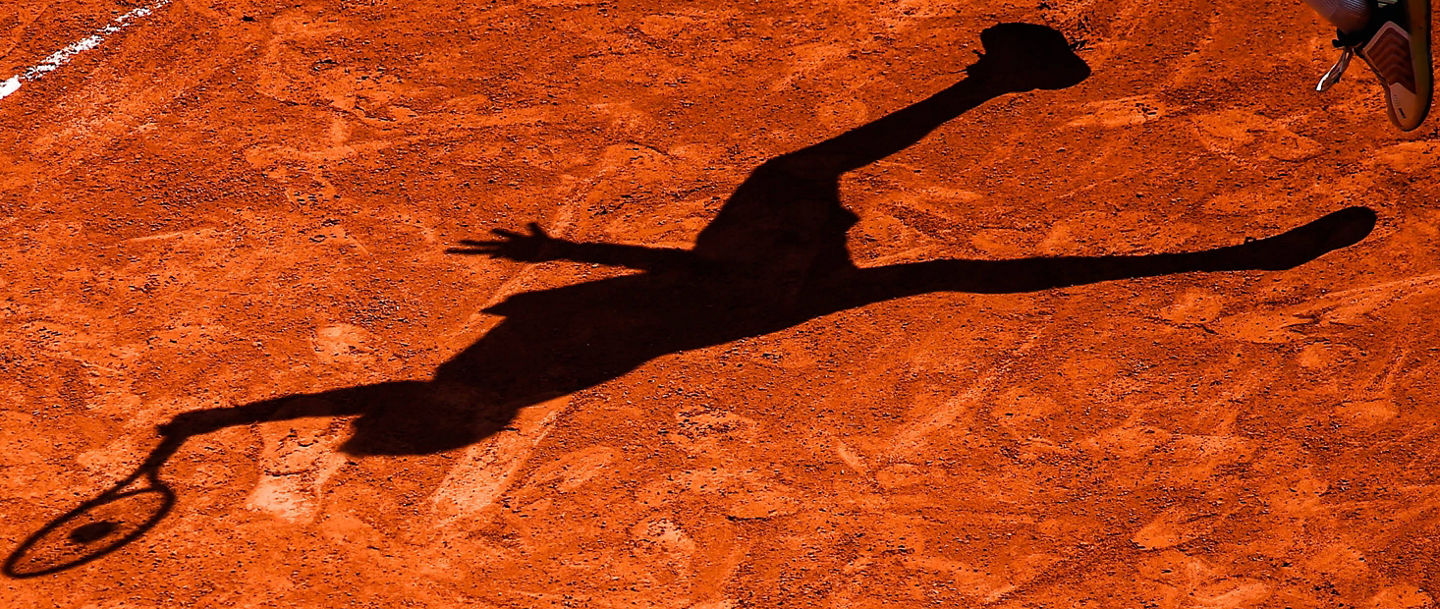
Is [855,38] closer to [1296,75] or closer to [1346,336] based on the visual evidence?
[1296,75]

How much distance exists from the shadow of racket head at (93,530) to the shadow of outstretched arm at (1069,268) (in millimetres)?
3662

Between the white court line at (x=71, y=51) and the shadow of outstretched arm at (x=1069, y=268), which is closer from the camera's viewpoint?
the shadow of outstretched arm at (x=1069, y=268)

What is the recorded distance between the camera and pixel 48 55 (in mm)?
7855

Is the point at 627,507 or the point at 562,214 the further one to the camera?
the point at 562,214

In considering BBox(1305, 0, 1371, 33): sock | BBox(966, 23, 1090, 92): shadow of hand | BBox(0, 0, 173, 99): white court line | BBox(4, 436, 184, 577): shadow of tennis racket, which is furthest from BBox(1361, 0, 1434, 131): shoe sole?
BBox(0, 0, 173, 99): white court line

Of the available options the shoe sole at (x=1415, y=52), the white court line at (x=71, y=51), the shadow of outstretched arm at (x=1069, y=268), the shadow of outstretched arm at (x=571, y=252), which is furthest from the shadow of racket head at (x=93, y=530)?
the shoe sole at (x=1415, y=52)

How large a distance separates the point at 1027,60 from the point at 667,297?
116 inches

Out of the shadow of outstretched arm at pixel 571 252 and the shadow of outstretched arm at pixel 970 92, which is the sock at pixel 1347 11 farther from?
the shadow of outstretched arm at pixel 571 252

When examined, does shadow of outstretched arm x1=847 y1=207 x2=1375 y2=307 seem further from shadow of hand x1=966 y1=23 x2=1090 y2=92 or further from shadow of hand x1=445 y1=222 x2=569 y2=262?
shadow of hand x1=445 y1=222 x2=569 y2=262

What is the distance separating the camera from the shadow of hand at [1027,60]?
7.77 metres

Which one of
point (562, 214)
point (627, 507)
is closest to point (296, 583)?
point (627, 507)

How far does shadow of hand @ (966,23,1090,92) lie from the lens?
7773mm

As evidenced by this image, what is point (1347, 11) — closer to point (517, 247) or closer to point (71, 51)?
point (517, 247)

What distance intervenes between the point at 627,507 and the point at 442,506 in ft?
2.90
